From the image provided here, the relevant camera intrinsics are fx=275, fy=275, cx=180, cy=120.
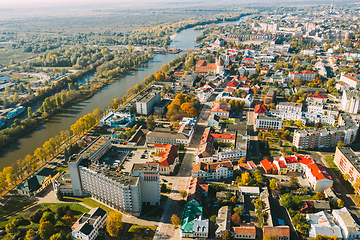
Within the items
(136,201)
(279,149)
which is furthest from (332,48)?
(136,201)

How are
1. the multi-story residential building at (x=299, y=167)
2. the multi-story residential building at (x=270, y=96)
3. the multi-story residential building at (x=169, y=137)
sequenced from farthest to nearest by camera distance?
the multi-story residential building at (x=270, y=96) → the multi-story residential building at (x=169, y=137) → the multi-story residential building at (x=299, y=167)

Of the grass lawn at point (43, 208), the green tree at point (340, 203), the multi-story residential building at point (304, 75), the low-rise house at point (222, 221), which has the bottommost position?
the grass lawn at point (43, 208)

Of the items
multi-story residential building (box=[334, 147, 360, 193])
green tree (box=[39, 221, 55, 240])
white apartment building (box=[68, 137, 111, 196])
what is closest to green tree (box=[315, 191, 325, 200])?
multi-story residential building (box=[334, 147, 360, 193])

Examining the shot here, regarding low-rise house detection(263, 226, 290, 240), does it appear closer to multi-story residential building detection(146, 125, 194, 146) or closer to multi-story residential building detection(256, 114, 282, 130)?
multi-story residential building detection(146, 125, 194, 146)

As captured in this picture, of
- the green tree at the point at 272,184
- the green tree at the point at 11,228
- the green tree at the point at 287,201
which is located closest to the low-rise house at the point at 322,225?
the green tree at the point at 287,201

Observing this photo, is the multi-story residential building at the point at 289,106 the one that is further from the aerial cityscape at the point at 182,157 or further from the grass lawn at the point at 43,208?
the grass lawn at the point at 43,208

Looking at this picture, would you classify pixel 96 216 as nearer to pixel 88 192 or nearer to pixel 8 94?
pixel 88 192

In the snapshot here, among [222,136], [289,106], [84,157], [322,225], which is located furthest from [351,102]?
[84,157]
